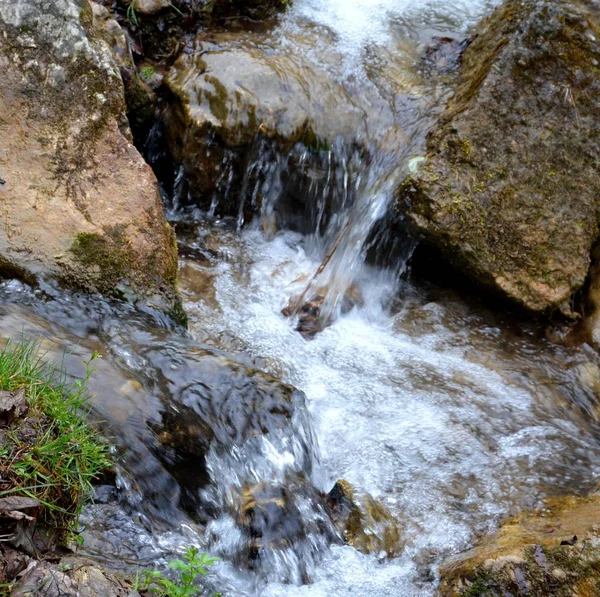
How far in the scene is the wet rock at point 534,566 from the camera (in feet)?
8.59

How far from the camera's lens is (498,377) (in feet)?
14.6

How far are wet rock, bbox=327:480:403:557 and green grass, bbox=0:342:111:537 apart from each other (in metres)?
1.21

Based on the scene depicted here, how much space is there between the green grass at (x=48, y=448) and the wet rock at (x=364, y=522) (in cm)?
121

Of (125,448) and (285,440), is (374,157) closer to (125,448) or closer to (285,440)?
(285,440)

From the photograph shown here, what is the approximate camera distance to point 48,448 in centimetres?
230

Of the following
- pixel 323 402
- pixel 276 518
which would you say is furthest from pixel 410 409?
pixel 276 518

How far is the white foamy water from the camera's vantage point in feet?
10.9

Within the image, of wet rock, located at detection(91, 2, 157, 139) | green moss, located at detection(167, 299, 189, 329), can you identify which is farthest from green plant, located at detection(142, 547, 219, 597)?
wet rock, located at detection(91, 2, 157, 139)

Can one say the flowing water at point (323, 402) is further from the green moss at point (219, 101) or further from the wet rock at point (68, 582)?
the green moss at point (219, 101)

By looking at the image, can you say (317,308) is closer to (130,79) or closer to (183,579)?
(130,79)

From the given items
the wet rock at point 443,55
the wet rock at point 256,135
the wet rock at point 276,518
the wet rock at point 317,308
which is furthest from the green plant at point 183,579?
the wet rock at point 443,55

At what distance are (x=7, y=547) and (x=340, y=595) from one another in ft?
4.76

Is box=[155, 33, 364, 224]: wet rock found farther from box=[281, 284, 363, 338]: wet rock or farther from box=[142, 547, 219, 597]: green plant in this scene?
box=[142, 547, 219, 597]: green plant

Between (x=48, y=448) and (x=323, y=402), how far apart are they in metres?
2.04
